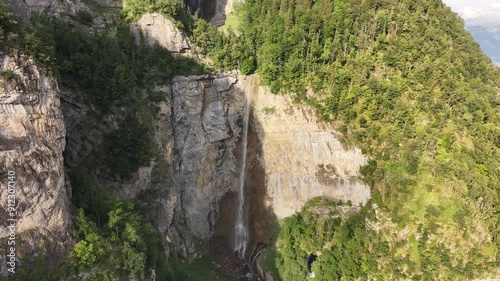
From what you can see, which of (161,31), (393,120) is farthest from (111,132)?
(393,120)

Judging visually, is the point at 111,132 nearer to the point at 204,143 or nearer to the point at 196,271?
the point at 204,143

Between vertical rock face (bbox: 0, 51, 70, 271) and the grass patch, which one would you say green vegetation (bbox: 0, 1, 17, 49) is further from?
the grass patch

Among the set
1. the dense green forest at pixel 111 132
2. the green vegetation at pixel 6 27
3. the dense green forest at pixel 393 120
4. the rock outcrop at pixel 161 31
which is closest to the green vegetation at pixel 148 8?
the rock outcrop at pixel 161 31

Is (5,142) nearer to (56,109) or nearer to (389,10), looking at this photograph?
(56,109)

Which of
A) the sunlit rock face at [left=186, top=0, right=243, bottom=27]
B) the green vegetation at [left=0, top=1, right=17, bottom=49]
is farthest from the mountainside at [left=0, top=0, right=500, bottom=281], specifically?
the green vegetation at [left=0, top=1, right=17, bottom=49]

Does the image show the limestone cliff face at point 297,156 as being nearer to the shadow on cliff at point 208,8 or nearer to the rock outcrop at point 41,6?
the shadow on cliff at point 208,8
